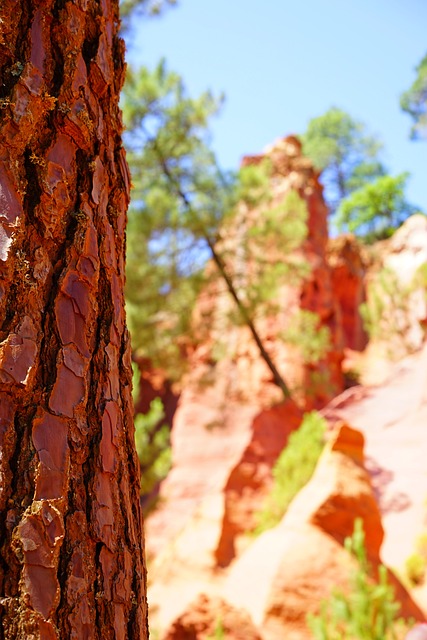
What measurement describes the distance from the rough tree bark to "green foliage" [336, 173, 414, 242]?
26.5m

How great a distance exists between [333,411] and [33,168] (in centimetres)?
1397

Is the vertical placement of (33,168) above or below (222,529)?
below

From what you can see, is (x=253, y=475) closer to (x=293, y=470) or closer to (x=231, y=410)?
(x=231, y=410)

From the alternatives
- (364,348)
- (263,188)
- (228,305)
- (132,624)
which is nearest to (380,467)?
(228,305)

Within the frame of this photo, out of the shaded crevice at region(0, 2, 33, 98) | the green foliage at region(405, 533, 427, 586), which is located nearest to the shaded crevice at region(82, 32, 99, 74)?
the shaded crevice at region(0, 2, 33, 98)

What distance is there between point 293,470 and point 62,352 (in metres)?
9.99

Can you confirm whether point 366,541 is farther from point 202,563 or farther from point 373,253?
point 373,253

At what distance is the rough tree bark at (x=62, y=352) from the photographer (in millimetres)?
1047

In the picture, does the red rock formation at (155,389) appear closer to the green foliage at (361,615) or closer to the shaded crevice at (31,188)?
the green foliage at (361,615)

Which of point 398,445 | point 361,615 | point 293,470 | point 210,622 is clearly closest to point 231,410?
point 398,445

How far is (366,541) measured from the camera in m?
7.42

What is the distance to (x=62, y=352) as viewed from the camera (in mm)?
1186

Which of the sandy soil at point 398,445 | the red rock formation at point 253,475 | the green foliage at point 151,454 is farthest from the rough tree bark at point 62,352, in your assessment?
the red rock formation at point 253,475

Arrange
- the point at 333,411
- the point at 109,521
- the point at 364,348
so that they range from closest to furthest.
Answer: the point at 109,521
the point at 333,411
the point at 364,348
